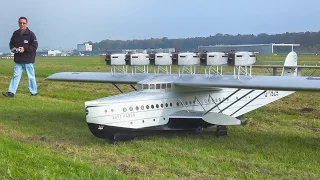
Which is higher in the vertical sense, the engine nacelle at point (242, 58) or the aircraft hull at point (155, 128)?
the engine nacelle at point (242, 58)

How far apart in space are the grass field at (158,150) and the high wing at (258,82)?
1.29 meters

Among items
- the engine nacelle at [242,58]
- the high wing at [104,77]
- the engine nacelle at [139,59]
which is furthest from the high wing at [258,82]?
the high wing at [104,77]

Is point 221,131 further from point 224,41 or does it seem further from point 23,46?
point 23,46

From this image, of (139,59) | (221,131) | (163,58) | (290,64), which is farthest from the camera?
(290,64)

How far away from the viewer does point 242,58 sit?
1153cm

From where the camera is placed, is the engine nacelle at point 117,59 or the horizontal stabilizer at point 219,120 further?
the engine nacelle at point 117,59

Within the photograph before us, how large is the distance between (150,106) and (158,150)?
5.28ft

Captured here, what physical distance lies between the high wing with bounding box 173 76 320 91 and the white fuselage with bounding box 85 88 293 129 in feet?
1.82

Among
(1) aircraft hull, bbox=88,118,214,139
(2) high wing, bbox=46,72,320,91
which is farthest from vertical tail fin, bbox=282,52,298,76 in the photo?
(1) aircraft hull, bbox=88,118,214,139

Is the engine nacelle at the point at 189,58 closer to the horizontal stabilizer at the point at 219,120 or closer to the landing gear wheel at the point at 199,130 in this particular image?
the horizontal stabilizer at the point at 219,120

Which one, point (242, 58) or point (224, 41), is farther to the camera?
point (224, 41)

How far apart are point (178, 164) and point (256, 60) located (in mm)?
4335

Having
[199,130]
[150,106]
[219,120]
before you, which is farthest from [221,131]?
[150,106]

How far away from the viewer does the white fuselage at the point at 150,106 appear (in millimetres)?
10562
